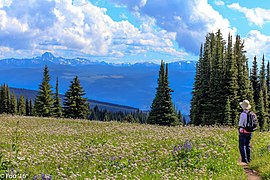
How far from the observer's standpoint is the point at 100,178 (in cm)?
898

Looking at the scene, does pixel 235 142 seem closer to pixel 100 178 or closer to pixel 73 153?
pixel 73 153

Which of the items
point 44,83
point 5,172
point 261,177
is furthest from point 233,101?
point 5,172

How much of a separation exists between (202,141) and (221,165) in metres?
3.43

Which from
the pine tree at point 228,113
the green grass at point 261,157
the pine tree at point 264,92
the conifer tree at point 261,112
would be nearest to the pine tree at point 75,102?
the pine tree at point 228,113

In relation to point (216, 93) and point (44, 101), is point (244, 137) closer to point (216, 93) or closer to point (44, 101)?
point (216, 93)

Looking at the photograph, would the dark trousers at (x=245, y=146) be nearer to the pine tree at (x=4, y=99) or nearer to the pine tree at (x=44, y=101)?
the pine tree at (x=44, y=101)

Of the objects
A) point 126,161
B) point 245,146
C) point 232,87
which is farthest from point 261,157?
point 232,87

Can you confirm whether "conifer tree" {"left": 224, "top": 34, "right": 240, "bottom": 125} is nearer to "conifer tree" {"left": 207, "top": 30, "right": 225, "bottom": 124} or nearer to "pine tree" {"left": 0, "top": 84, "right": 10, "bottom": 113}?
"conifer tree" {"left": 207, "top": 30, "right": 225, "bottom": 124}

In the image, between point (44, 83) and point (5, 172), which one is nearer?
point (5, 172)

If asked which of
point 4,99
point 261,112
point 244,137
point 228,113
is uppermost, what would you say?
point 4,99

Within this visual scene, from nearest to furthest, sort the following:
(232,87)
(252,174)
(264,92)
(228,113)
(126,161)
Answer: (126,161) → (252,174) → (228,113) → (232,87) → (264,92)

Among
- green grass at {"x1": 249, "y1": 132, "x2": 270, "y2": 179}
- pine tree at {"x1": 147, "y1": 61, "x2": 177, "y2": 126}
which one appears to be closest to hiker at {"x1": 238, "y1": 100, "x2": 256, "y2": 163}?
green grass at {"x1": 249, "y1": 132, "x2": 270, "y2": 179}

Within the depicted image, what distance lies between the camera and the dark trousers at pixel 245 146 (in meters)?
14.0

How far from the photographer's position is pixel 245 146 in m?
14.2
